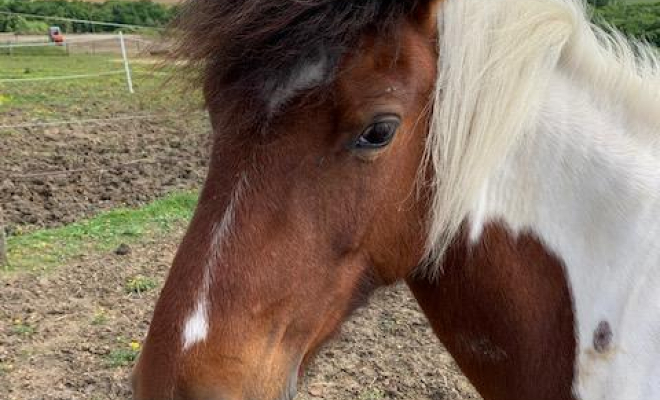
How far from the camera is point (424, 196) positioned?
161 centimetres

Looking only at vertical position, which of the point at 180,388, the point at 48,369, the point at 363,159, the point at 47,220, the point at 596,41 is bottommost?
the point at 47,220

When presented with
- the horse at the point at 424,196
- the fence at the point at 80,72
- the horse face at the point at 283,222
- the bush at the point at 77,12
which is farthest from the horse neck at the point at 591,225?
the bush at the point at 77,12

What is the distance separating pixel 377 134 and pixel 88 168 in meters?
7.70

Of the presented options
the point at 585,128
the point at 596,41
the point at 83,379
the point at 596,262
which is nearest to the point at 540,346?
the point at 596,262

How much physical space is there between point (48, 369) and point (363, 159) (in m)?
3.61

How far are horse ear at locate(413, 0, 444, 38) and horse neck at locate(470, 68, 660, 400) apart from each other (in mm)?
351

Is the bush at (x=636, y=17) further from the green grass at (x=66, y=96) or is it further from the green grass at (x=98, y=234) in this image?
the green grass at (x=66, y=96)

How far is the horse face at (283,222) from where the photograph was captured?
1413 millimetres

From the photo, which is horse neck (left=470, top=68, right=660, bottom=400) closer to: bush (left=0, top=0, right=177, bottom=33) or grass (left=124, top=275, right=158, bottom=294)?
grass (left=124, top=275, right=158, bottom=294)

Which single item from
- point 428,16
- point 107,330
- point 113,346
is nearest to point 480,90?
point 428,16

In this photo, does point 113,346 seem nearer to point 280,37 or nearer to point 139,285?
point 139,285

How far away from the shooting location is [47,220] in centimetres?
703

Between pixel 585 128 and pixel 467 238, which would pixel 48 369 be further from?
pixel 585 128

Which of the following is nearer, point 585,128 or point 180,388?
Result: point 180,388
